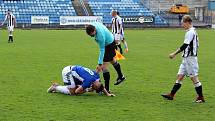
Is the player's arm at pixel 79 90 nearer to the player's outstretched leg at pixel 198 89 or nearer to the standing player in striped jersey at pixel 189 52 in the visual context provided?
the standing player in striped jersey at pixel 189 52

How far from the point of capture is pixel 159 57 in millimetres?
20953

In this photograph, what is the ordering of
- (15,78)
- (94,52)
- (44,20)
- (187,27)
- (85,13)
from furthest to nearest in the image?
(85,13) < (44,20) < (94,52) < (15,78) < (187,27)

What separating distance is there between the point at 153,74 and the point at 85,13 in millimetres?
39526

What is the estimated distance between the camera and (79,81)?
1154cm

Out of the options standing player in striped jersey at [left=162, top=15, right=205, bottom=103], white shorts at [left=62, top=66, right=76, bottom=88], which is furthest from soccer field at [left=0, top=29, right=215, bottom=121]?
standing player in striped jersey at [left=162, top=15, right=205, bottom=103]

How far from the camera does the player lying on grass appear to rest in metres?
11.3

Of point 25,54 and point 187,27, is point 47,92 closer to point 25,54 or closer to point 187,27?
point 187,27

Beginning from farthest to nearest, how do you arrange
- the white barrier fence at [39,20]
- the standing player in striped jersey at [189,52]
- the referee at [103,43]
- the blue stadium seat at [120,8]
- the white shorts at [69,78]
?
the blue stadium seat at [120,8] → the white barrier fence at [39,20] → the white shorts at [69,78] → the referee at [103,43] → the standing player in striped jersey at [189,52]

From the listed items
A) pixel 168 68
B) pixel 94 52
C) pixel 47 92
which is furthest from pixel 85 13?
pixel 47 92

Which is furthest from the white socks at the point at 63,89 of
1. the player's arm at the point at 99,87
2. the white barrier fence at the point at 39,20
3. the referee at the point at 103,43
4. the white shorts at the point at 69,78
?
the white barrier fence at the point at 39,20

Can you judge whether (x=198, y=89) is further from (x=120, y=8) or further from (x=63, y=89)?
(x=120, y=8)

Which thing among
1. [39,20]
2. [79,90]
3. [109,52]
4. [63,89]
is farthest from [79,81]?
A: [39,20]

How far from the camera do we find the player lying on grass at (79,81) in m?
11.3

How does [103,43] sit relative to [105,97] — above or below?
above
